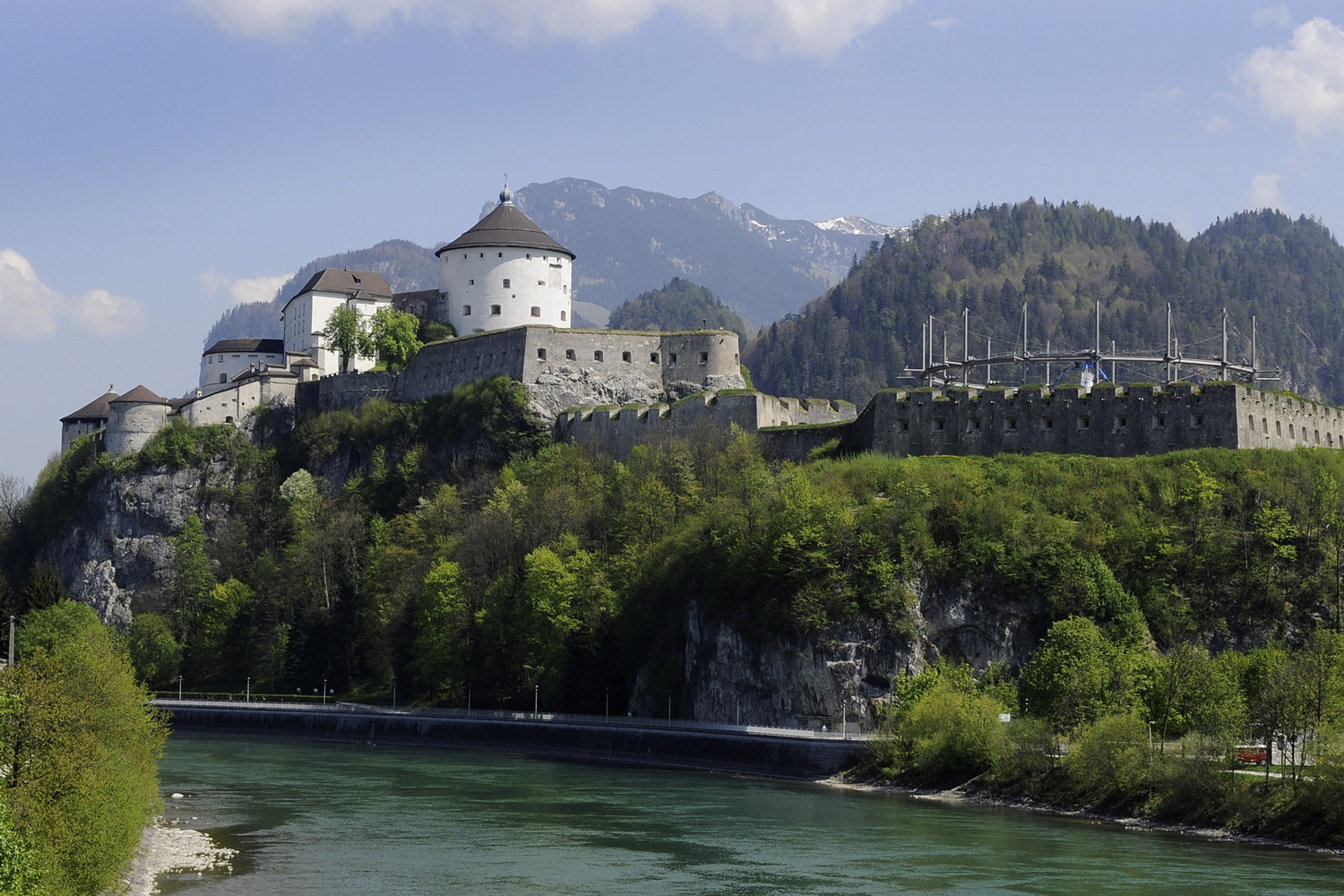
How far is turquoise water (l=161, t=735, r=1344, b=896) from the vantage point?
1516 inches

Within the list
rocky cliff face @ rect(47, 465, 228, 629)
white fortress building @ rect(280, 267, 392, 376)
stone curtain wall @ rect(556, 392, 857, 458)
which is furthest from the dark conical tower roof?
rocky cliff face @ rect(47, 465, 228, 629)

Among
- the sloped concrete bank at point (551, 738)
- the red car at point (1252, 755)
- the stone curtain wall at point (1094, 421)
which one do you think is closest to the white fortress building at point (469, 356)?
the stone curtain wall at point (1094, 421)

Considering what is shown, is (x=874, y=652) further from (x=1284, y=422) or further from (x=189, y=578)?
(x=189, y=578)

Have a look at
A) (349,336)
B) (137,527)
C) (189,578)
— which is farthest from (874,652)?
(137,527)

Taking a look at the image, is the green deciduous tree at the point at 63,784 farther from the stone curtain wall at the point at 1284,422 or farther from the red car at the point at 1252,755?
the stone curtain wall at the point at 1284,422

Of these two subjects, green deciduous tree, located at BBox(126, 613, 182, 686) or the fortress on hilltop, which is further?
green deciduous tree, located at BBox(126, 613, 182, 686)

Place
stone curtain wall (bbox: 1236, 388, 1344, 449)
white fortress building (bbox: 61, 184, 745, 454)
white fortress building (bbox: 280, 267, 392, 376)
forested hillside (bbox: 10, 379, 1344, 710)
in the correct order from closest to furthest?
forested hillside (bbox: 10, 379, 1344, 710), stone curtain wall (bbox: 1236, 388, 1344, 449), white fortress building (bbox: 61, 184, 745, 454), white fortress building (bbox: 280, 267, 392, 376)

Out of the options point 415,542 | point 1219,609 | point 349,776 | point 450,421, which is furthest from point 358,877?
point 450,421

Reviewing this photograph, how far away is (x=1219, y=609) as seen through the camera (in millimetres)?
61031

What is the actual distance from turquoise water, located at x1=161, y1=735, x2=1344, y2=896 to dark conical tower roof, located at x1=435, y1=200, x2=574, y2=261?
40005mm

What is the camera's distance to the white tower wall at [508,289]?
9338 centimetres

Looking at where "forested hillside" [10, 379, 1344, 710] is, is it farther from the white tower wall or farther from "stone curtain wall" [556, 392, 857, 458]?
the white tower wall

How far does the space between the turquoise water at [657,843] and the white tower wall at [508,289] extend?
37.9 meters

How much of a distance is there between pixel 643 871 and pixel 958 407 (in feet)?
105
